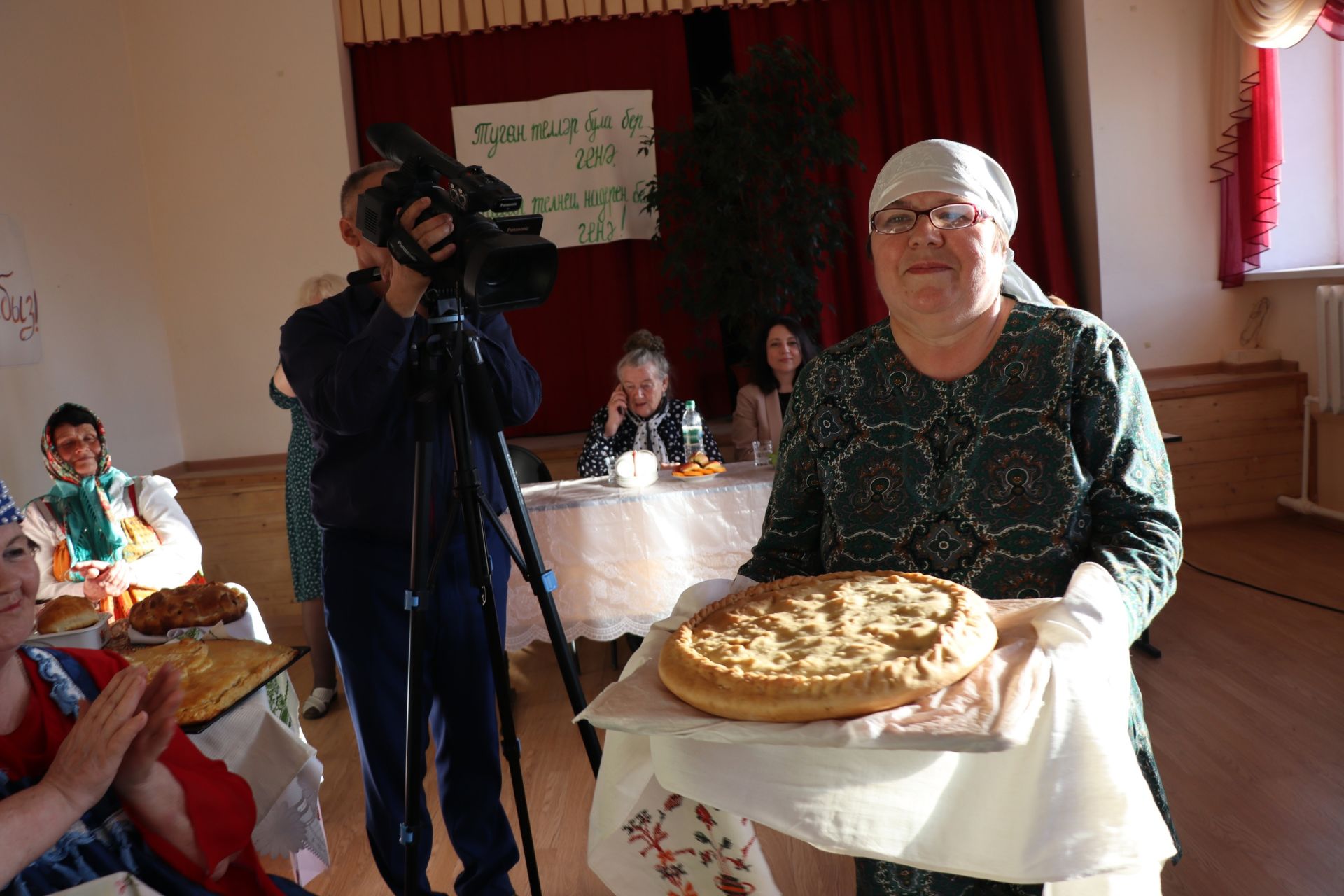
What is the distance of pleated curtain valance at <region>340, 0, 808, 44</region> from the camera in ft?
15.4

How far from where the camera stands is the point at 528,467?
3957 mm

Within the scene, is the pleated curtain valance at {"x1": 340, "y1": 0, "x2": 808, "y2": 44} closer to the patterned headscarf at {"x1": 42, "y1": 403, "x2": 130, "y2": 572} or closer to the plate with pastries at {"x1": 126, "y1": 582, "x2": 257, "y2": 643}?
the patterned headscarf at {"x1": 42, "y1": 403, "x2": 130, "y2": 572}

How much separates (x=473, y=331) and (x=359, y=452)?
0.30m

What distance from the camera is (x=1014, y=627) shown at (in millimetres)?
939

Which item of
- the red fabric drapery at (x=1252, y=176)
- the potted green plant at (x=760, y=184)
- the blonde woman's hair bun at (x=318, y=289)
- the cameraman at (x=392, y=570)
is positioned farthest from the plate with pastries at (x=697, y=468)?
the red fabric drapery at (x=1252, y=176)

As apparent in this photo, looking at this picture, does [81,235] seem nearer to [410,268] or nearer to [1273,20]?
[410,268]

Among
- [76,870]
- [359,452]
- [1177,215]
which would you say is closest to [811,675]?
[76,870]

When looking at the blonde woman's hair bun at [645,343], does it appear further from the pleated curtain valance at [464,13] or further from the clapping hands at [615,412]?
the pleated curtain valance at [464,13]

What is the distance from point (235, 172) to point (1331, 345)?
4.88 metres

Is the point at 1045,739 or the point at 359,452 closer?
the point at 1045,739

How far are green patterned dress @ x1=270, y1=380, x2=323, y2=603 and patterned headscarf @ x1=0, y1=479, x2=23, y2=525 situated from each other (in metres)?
2.02

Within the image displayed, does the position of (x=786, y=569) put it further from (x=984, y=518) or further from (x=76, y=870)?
(x=76, y=870)

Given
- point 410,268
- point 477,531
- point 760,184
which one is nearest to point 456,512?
point 477,531

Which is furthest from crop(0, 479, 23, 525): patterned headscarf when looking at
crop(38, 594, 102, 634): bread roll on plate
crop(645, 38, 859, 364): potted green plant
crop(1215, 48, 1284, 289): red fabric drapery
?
crop(1215, 48, 1284, 289): red fabric drapery
